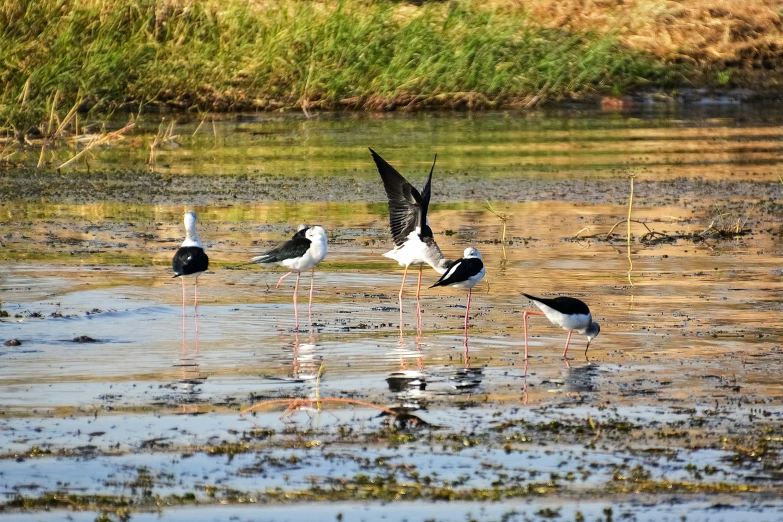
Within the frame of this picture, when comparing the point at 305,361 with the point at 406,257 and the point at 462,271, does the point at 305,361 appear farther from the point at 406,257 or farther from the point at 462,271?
the point at 406,257

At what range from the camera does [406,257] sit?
1151cm

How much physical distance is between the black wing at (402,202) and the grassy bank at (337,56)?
1291 centimetres

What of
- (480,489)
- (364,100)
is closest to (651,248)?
(480,489)

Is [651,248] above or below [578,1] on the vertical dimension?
below

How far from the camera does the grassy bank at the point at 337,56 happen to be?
2553 centimetres

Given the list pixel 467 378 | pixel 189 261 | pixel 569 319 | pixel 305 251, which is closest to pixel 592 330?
pixel 569 319

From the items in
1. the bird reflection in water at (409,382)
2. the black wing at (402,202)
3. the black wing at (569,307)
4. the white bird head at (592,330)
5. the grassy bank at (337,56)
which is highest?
the grassy bank at (337,56)

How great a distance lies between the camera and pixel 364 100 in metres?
27.2

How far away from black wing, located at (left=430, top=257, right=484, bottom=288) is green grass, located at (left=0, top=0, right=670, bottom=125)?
50.5 ft

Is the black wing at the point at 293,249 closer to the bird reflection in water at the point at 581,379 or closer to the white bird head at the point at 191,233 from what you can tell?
the white bird head at the point at 191,233

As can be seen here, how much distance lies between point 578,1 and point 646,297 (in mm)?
20677

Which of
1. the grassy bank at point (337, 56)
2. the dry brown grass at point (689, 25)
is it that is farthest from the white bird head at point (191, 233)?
the dry brown grass at point (689, 25)

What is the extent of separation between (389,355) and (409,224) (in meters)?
2.99

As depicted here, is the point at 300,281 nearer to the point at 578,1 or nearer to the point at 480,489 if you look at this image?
the point at 480,489
